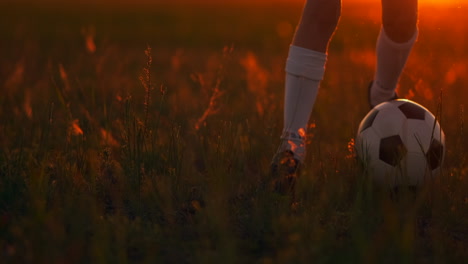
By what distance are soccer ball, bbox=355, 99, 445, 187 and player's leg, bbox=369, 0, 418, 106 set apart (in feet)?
1.58

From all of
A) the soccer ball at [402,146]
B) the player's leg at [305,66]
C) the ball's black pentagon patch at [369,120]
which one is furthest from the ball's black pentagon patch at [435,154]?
the player's leg at [305,66]

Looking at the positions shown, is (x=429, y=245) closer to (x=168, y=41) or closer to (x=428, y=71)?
(x=428, y=71)

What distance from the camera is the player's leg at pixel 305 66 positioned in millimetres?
3006

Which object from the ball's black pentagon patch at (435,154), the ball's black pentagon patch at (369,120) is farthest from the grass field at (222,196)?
the ball's black pentagon patch at (369,120)

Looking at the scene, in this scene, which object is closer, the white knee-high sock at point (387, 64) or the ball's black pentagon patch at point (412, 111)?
the ball's black pentagon patch at point (412, 111)

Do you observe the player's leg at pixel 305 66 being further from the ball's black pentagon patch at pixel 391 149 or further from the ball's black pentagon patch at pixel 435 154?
the ball's black pentagon patch at pixel 435 154

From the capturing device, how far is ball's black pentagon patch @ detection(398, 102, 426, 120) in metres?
2.98

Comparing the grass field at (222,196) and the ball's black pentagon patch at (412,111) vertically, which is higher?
the ball's black pentagon patch at (412,111)

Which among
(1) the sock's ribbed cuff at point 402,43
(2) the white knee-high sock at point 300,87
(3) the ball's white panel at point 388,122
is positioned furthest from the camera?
(1) the sock's ribbed cuff at point 402,43

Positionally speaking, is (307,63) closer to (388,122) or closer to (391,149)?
(388,122)

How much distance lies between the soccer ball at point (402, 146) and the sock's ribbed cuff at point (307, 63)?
16.5 inches

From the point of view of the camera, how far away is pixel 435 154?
2877mm


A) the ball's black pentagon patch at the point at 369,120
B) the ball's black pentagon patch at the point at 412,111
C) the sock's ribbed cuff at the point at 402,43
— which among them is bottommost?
the ball's black pentagon patch at the point at 369,120

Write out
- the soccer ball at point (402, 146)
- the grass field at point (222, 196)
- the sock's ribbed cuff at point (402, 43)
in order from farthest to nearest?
the sock's ribbed cuff at point (402, 43) → the soccer ball at point (402, 146) → the grass field at point (222, 196)
